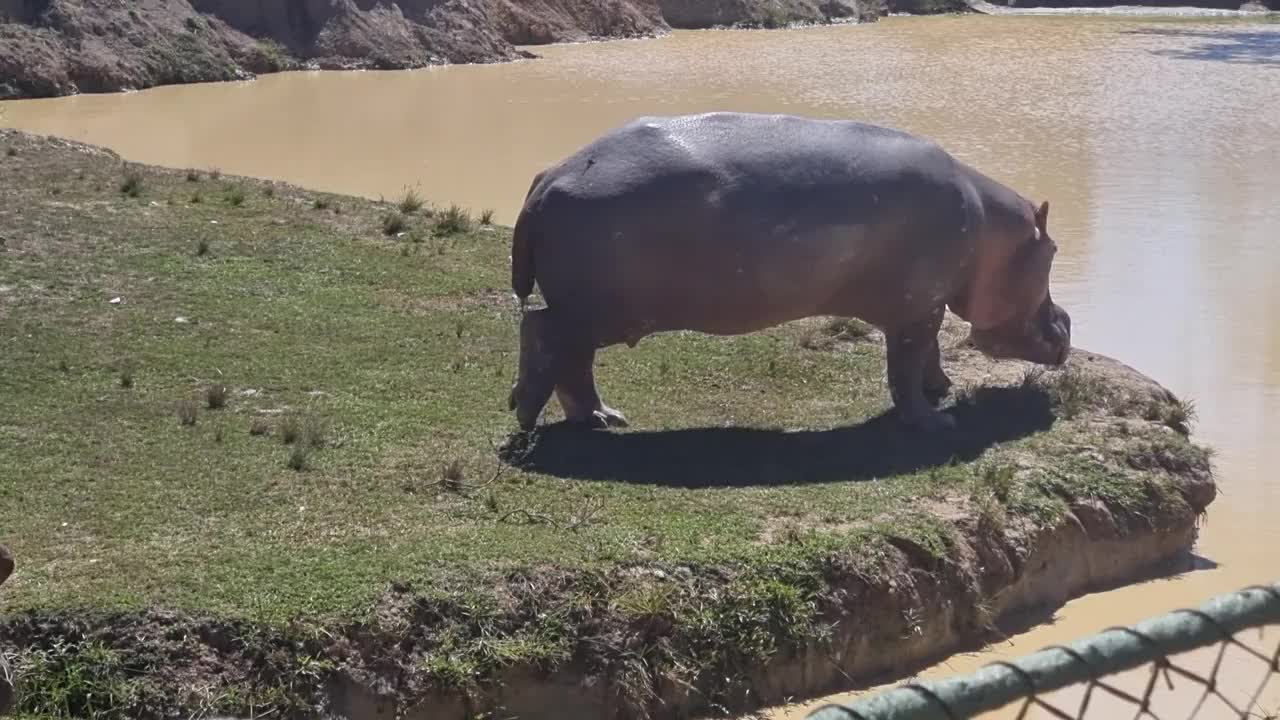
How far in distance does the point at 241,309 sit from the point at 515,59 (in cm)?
2357

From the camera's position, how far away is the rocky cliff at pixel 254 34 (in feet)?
84.3

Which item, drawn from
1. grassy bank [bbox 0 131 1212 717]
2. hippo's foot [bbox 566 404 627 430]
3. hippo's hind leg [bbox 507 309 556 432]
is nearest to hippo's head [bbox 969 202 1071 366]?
grassy bank [bbox 0 131 1212 717]

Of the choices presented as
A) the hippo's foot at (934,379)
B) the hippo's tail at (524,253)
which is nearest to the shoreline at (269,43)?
the hippo's tail at (524,253)

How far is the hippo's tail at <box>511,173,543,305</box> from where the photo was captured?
7.48m

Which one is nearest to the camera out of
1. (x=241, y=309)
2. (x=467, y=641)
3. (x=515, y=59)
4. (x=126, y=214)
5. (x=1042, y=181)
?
(x=467, y=641)

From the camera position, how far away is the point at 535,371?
751 cm

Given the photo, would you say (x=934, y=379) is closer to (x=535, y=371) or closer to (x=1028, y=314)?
(x=1028, y=314)

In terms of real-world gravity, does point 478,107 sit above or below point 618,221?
below

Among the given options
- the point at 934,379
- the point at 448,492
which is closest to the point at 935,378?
the point at 934,379

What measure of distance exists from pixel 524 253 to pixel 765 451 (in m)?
1.43

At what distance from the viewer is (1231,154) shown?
2070 centimetres

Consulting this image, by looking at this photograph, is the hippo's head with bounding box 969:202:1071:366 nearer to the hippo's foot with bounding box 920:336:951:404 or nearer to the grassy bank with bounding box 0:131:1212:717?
the grassy bank with bounding box 0:131:1212:717

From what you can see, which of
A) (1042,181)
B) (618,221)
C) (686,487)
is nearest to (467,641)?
(686,487)

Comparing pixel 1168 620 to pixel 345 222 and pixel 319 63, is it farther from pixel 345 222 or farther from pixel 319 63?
pixel 319 63
